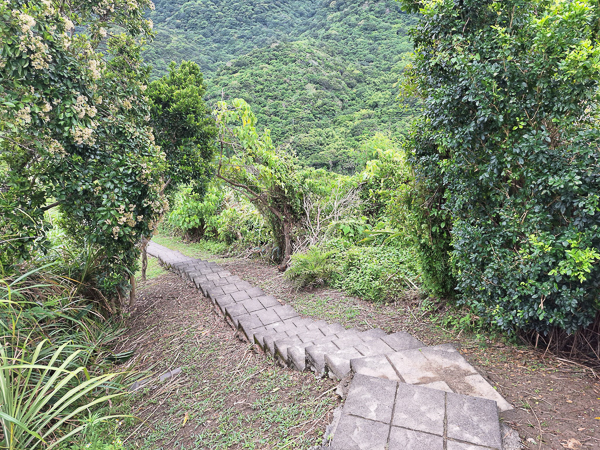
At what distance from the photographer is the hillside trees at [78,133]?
2482mm

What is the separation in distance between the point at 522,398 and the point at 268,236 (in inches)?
211

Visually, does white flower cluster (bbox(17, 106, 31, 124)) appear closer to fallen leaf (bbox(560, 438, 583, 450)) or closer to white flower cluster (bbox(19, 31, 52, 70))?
white flower cluster (bbox(19, 31, 52, 70))

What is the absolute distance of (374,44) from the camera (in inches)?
1060

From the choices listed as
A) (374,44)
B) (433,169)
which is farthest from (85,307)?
(374,44)

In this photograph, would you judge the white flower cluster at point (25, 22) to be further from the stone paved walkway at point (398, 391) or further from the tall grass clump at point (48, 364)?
the stone paved walkway at point (398, 391)

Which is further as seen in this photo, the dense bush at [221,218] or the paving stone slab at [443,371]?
the dense bush at [221,218]

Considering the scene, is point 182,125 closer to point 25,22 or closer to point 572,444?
point 25,22

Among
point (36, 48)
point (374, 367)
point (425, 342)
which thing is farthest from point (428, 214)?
point (36, 48)

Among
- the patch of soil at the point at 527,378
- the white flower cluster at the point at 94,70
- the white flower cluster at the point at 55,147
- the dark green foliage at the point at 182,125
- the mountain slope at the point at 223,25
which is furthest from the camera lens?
the mountain slope at the point at 223,25

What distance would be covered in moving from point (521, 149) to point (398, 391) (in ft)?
5.44

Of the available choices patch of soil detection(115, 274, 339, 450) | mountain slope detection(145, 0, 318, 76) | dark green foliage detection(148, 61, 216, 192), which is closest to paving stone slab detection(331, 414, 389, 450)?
patch of soil detection(115, 274, 339, 450)

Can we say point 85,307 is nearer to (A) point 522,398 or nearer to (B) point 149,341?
(B) point 149,341

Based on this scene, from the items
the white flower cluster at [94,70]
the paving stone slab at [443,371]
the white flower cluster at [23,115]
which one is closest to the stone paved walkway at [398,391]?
the paving stone slab at [443,371]

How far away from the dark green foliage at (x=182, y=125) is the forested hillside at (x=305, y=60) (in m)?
10.0
